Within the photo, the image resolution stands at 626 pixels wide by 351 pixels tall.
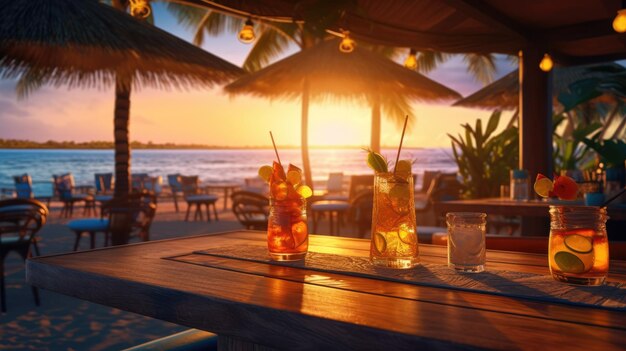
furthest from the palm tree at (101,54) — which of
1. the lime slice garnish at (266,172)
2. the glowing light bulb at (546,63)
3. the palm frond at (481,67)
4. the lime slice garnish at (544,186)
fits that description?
the palm frond at (481,67)

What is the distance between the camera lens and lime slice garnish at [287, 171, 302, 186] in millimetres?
1331

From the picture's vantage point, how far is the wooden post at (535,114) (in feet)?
13.9

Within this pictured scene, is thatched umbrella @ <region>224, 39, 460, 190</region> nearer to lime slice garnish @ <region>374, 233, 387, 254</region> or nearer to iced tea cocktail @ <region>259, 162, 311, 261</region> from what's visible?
iced tea cocktail @ <region>259, 162, 311, 261</region>

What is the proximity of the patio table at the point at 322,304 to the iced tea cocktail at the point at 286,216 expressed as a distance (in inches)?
2.5

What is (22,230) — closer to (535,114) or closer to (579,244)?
(579,244)

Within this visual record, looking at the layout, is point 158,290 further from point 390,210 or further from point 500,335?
point 500,335

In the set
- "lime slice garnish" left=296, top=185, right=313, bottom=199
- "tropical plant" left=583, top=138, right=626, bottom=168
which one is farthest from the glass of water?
"tropical plant" left=583, top=138, right=626, bottom=168

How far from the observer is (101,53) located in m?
4.70

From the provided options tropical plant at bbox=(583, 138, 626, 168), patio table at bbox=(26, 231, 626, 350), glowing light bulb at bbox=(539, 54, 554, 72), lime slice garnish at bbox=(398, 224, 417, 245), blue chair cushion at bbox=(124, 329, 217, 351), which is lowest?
blue chair cushion at bbox=(124, 329, 217, 351)

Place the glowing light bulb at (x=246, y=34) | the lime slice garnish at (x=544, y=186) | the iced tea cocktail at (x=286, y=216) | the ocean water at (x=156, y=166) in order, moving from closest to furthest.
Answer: the lime slice garnish at (x=544, y=186)
the iced tea cocktail at (x=286, y=216)
the glowing light bulb at (x=246, y=34)
the ocean water at (x=156, y=166)

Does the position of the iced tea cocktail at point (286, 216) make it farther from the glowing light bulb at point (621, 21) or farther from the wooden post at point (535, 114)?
the wooden post at point (535, 114)

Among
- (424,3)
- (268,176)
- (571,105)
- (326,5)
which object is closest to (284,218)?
(268,176)

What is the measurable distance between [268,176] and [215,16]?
13252mm

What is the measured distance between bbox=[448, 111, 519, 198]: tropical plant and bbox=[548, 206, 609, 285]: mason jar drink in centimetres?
466
